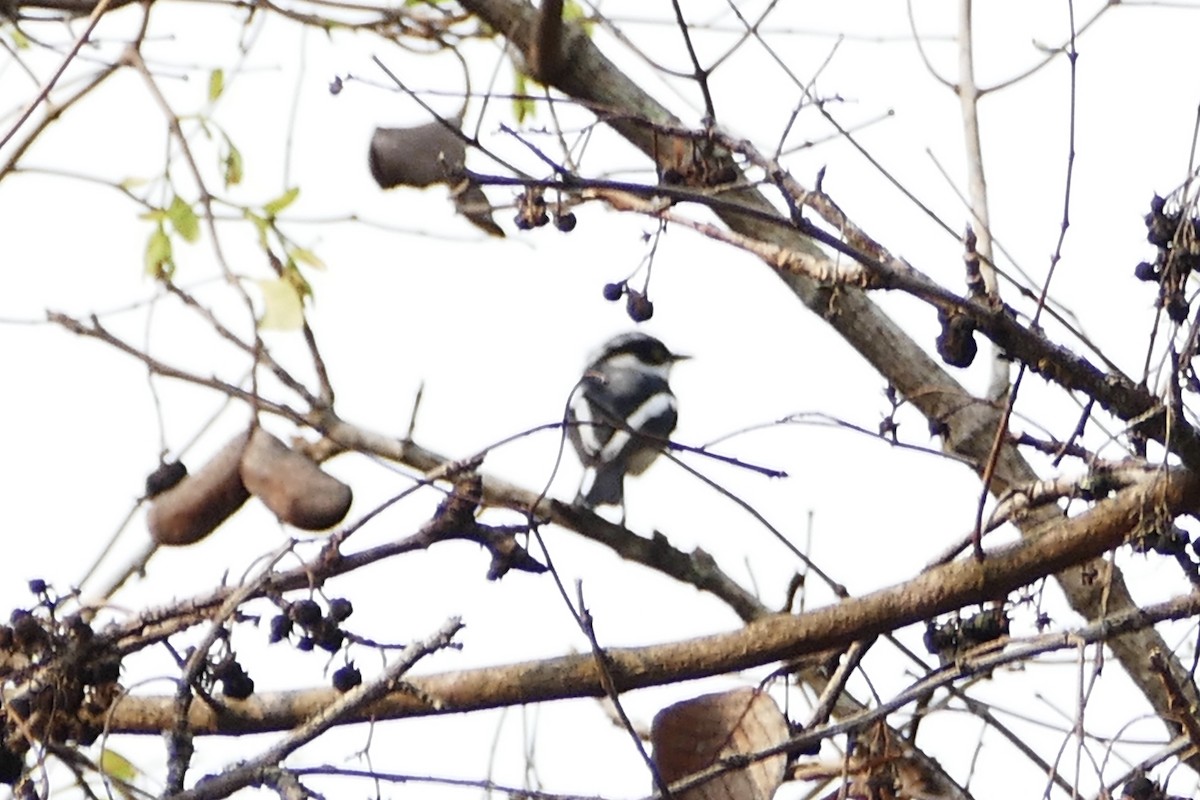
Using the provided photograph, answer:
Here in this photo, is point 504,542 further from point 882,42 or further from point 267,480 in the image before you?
point 882,42

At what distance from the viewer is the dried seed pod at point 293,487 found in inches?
110

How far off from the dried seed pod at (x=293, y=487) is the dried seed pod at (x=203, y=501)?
40 millimetres

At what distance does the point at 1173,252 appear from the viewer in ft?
8.07

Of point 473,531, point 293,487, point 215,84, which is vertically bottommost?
point 473,531

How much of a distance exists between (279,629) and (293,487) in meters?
0.25

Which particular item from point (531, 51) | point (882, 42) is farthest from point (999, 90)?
point (531, 51)

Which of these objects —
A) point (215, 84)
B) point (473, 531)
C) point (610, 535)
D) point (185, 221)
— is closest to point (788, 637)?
point (473, 531)

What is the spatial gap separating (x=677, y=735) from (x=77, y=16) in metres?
2.80

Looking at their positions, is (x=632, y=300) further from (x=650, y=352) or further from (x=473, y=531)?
(x=650, y=352)

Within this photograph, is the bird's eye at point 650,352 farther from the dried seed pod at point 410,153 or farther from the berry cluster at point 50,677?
the berry cluster at point 50,677

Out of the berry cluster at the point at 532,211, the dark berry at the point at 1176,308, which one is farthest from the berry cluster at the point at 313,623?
the dark berry at the point at 1176,308

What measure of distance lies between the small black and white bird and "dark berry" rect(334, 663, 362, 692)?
204cm

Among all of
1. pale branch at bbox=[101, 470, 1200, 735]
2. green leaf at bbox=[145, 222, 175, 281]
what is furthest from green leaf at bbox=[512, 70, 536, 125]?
pale branch at bbox=[101, 470, 1200, 735]

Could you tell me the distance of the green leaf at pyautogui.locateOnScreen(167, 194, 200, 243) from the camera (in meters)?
4.02
